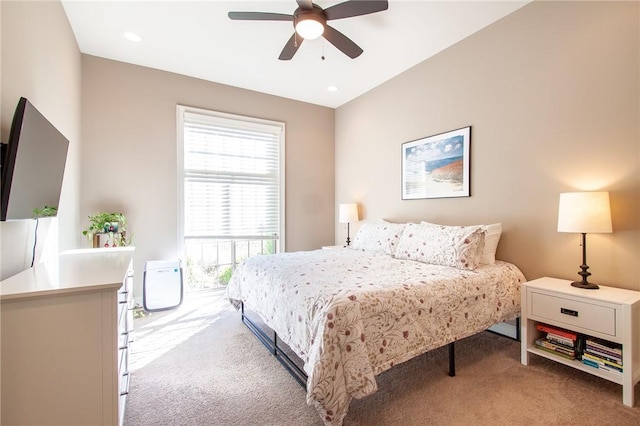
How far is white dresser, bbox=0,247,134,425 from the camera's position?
1.09m

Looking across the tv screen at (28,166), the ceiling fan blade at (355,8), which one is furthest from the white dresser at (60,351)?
the ceiling fan blade at (355,8)

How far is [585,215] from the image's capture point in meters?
1.96

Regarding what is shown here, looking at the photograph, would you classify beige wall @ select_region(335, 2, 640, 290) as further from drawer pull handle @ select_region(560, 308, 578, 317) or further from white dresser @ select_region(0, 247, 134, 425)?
white dresser @ select_region(0, 247, 134, 425)

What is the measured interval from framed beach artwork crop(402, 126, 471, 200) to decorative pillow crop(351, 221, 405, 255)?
523 millimetres

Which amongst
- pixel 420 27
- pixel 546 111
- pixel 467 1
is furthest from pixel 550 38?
pixel 420 27

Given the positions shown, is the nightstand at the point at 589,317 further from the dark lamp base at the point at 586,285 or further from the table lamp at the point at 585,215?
the table lamp at the point at 585,215

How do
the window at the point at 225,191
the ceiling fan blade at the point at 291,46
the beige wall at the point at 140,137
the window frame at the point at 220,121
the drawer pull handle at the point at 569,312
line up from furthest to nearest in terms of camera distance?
the window at the point at 225,191 → the window frame at the point at 220,121 → the beige wall at the point at 140,137 → the ceiling fan blade at the point at 291,46 → the drawer pull handle at the point at 569,312

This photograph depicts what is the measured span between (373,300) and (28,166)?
1969 millimetres

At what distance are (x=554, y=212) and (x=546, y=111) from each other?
847mm

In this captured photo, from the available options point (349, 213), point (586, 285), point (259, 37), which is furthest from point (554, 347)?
point (259, 37)

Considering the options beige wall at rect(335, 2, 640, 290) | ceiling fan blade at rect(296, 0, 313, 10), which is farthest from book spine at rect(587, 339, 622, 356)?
ceiling fan blade at rect(296, 0, 313, 10)

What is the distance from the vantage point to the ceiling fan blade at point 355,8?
1980 mm

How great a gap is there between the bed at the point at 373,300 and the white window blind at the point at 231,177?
1.37 metres

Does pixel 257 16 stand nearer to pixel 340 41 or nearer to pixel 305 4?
pixel 305 4
